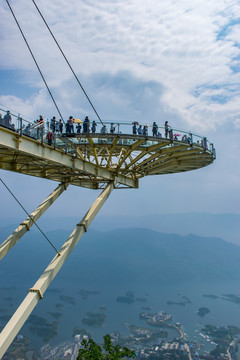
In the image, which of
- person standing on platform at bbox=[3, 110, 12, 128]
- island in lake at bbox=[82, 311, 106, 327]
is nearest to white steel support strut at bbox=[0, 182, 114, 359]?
person standing on platform at bbox=[3, 110, 12, 128]

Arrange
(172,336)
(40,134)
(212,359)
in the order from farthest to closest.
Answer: (172,336) → (212,359) → (40,134)

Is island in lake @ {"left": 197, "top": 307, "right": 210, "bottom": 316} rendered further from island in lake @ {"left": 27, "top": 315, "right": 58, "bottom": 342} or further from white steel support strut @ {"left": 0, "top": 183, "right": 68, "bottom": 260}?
white steel support strut @ {"left": 0, "top": 183, "right": 68, "bottom": 260}

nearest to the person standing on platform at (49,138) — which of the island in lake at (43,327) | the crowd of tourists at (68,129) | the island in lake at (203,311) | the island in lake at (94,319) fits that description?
the crowd of tourists at (68,129)

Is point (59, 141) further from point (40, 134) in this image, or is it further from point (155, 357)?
point (155, 357)

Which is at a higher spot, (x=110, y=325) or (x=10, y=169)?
(x=10, y=169)

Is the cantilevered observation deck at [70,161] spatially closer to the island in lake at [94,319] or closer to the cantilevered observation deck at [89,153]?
the cantilevered observation deck at [89,153]

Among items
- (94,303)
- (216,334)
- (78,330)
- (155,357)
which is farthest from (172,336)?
(94,303)

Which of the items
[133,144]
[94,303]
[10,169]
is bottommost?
[94,303]

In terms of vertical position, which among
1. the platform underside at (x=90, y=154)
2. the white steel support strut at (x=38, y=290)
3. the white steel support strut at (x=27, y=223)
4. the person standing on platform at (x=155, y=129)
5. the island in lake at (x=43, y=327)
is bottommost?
the island in lake at (x=43, y=327)
